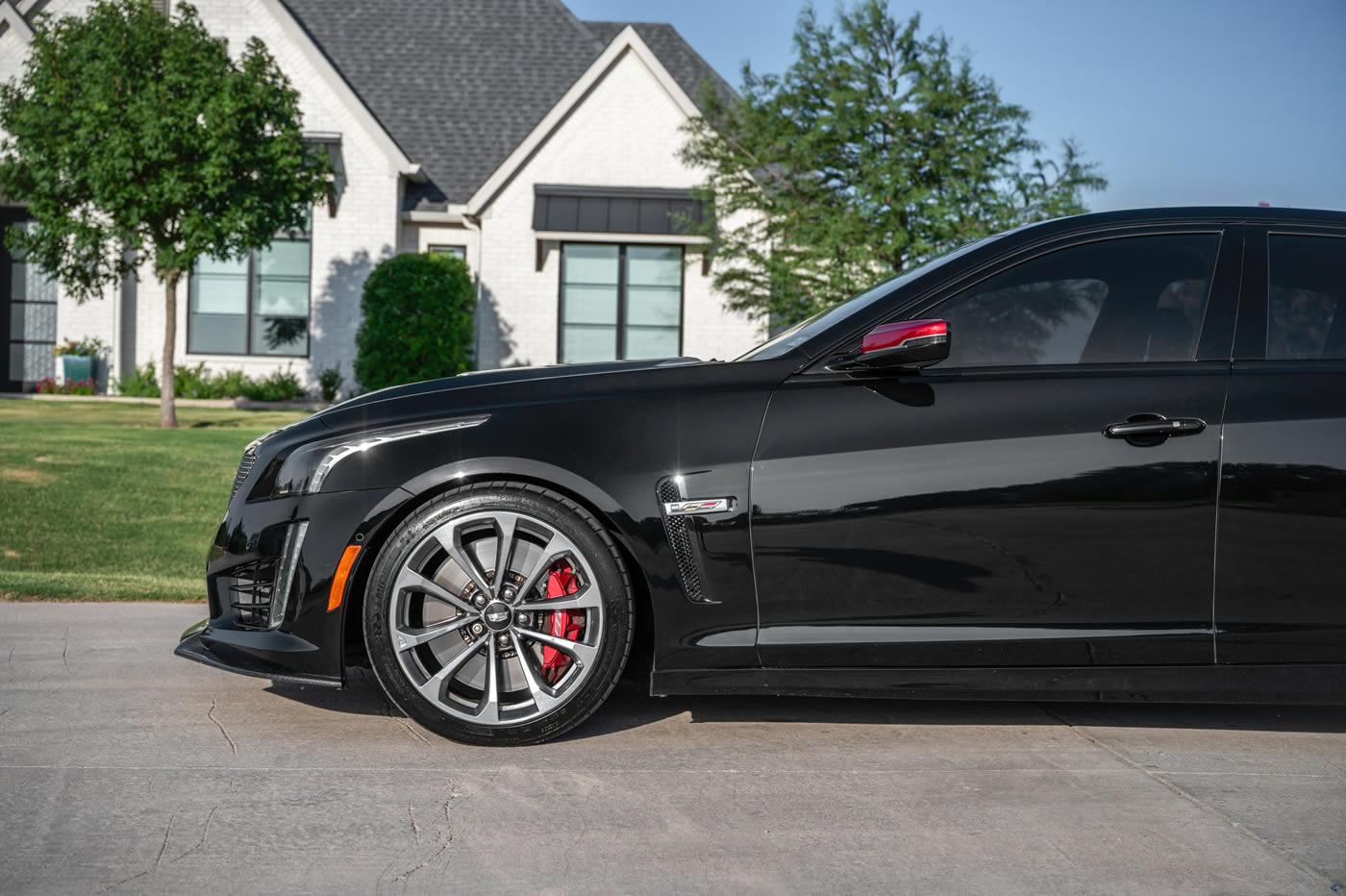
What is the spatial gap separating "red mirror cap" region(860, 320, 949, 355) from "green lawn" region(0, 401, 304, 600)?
13.4ft

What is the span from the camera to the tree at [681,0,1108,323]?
49.7 ft

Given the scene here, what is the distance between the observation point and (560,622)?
3965 millimetres

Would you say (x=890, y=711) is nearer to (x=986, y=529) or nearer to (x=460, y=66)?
(x=986, y=529)

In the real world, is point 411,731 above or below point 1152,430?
below

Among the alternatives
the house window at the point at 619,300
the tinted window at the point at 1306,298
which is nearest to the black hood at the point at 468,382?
the tinted window at the point at 1306,298

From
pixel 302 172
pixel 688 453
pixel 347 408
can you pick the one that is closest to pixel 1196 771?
pixel 688 453

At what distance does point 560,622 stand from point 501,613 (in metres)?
0.18

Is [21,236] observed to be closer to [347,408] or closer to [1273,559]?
[347,408]

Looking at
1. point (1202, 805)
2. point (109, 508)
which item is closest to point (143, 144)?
point (109, 508)

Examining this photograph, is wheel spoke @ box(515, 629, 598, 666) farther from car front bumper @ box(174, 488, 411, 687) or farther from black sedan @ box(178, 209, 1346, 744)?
car front bumper @ box(174, 488, 411, 687)

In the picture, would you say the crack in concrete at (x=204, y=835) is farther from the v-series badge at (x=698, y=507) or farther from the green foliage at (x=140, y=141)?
the green foliage at (x=140, y=141)

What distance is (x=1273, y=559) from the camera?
3.88 meters

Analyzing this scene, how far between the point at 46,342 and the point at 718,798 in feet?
74.7

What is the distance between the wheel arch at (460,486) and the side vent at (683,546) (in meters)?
0.11
